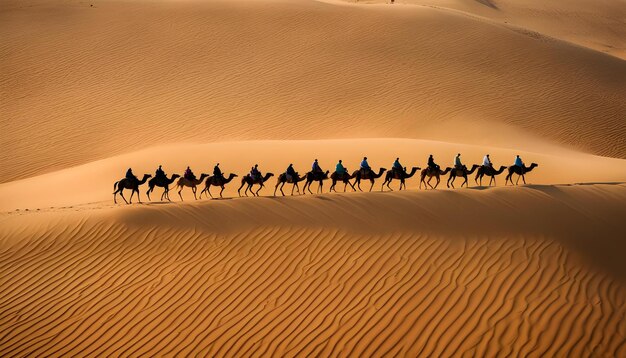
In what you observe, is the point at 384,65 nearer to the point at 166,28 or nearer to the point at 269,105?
the point at 269,105

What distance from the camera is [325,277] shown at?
1350 cm

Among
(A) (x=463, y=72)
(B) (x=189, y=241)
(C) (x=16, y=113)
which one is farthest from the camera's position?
(A) (x=463, y=72)

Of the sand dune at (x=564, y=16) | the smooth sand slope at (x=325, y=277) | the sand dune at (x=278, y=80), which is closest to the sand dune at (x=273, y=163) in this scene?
the sand dune at (x=278, y=80)

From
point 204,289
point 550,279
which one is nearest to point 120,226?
point 204,289

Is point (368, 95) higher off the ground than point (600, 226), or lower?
higher

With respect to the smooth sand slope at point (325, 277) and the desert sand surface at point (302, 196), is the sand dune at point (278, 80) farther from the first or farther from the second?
the smooth sand slope at point (325, 277)

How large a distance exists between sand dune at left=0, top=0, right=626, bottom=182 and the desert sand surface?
14cm

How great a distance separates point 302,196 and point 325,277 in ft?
10.6

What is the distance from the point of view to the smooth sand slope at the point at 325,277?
39.8ft

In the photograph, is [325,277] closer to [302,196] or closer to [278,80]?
[302,196]

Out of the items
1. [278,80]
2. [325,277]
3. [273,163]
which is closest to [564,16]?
[278,80]

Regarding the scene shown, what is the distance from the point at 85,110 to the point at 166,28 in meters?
9.20

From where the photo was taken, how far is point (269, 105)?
30.8 m

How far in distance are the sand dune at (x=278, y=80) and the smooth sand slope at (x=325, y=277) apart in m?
12.1
